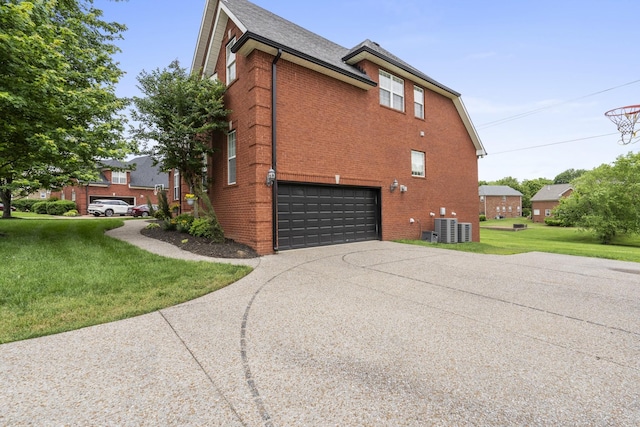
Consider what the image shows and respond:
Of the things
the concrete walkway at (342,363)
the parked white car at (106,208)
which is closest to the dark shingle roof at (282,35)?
the concrete walkway at (342,363)

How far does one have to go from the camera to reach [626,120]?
557 inches

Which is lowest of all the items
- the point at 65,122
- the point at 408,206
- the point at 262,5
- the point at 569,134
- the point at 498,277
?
the point at 498,277

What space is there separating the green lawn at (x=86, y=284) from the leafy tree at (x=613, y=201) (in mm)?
36075

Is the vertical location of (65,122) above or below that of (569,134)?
below

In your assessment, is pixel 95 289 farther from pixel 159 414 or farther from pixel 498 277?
pixel 498 277

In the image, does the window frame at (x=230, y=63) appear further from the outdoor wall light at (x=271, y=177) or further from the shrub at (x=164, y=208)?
the shrub at (x=164, y=208)

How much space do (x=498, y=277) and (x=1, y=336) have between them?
7.81 metres

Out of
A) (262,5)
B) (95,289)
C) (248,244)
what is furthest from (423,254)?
(262,5)

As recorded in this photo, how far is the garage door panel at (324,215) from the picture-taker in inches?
361

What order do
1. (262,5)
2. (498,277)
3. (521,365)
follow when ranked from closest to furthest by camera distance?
(521,365) → (498,277) → (262,5)

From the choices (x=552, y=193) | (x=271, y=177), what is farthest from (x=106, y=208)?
(x=552, y=193)

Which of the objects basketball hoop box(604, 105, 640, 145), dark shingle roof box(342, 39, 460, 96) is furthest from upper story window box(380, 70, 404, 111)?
basketball hoop box(604, 105, 640, 145)

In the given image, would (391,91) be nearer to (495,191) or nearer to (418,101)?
(418,101)

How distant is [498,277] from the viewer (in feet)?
19.9
